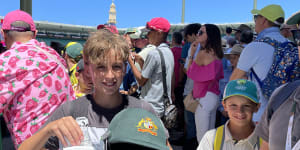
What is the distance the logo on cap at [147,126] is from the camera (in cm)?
97

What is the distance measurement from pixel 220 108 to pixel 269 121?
8.14 ft

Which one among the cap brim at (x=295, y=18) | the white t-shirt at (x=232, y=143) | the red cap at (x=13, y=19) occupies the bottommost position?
the white t-shirt at (x=232, y=143)

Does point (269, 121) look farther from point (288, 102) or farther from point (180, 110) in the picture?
point (180, 110)

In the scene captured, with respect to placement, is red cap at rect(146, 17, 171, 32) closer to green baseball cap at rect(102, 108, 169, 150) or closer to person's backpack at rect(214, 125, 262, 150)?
person's backpack at rect(214, 125, 262, 150)

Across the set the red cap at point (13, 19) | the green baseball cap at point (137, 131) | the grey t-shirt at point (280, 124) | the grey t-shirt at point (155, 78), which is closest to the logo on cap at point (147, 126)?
the green baseball cap at point (137, 131)

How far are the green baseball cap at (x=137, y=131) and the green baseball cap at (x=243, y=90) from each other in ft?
5.28

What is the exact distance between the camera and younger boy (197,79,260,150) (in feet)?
7.55

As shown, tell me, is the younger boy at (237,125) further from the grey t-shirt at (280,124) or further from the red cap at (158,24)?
the red cap at (158,24)

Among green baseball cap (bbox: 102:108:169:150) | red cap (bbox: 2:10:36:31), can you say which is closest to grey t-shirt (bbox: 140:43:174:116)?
red cap (bbox: 2:10:36:31)

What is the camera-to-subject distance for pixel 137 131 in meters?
0.95

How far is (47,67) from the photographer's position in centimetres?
215

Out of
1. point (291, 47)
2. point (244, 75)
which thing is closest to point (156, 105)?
point (244, 75)

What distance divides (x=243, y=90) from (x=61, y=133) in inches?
69.2

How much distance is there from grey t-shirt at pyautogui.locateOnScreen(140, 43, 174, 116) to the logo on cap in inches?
102
